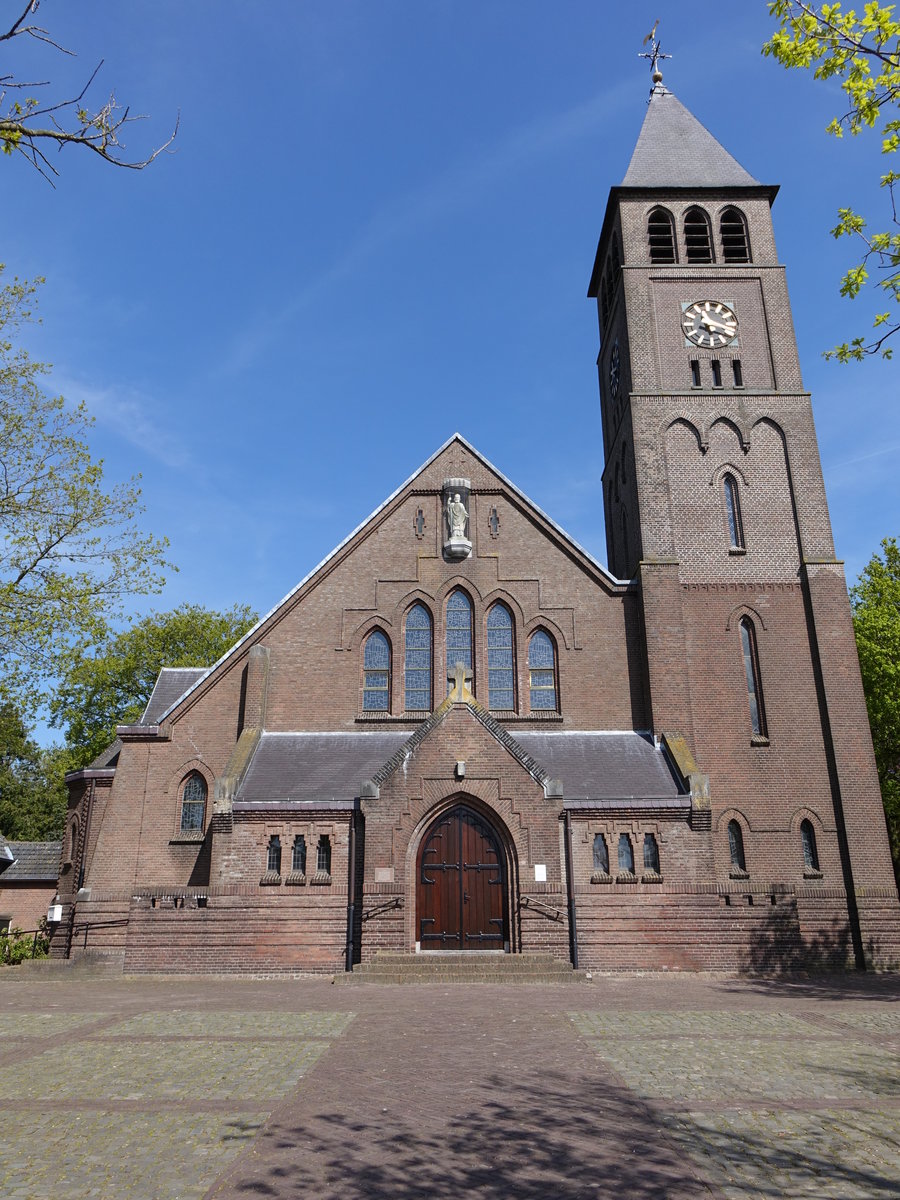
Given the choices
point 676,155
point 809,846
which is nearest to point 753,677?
point 809,846

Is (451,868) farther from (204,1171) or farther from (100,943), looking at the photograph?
(204,1171)

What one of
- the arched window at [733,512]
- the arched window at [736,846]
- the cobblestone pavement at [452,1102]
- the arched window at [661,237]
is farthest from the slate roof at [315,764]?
the arched window at [661,237]

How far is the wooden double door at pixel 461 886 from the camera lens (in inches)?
770

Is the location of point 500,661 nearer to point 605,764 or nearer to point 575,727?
point 575,727

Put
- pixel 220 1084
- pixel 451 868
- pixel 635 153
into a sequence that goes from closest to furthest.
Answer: pixel 220 1084 → pixel 451 868 → pixel 635 153

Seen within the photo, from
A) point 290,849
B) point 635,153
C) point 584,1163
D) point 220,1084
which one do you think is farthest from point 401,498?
point 584,1163

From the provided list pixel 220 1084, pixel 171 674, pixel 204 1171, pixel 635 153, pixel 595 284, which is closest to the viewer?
pixel 204 1171

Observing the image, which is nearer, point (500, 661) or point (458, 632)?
point (500, 661)

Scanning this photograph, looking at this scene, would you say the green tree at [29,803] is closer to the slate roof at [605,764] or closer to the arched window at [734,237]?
A: the slate roof at [605,764]

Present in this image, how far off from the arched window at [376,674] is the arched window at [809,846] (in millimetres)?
10760

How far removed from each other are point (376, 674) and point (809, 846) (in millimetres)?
11631

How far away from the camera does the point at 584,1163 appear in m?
6.50

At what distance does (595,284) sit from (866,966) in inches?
954

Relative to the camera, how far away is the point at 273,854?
20.2 m
